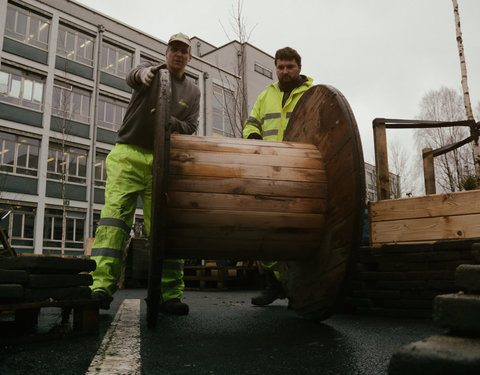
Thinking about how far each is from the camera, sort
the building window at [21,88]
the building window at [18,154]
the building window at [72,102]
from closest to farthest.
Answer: the building window at [18,154] < the building window at [21,88] < the building window at [72,102]

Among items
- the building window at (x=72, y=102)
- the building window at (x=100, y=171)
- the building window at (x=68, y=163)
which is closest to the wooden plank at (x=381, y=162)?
the building window at (x=68, y=163)

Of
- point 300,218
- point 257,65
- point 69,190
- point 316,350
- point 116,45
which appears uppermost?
point 257,65

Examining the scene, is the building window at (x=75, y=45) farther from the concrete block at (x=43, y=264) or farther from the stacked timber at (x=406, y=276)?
the concrete block at (x=43, y=264)

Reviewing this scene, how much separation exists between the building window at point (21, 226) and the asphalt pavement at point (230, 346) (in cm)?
1817

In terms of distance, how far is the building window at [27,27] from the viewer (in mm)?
20422

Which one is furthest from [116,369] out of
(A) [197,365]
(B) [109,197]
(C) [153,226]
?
(B) [109,197]

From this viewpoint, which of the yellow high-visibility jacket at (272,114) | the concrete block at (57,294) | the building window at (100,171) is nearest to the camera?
the concrete block at (57,294)

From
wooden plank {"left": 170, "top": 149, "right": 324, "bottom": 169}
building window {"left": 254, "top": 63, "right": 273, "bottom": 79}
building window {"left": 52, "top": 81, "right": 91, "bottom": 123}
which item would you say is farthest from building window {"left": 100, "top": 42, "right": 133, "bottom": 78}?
wooden plank {"left": 170, "top": 149, "right": 324, "bottom": 169}

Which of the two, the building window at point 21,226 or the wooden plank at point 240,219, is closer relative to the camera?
the wooden plank at point 240,219

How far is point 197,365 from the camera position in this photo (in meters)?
1.74

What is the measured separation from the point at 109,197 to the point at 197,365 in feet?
6.76

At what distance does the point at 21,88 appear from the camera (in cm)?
2025

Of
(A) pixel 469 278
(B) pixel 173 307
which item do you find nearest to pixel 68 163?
(B) pixel 173 307

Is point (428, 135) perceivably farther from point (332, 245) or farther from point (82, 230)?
point (332, 245)
